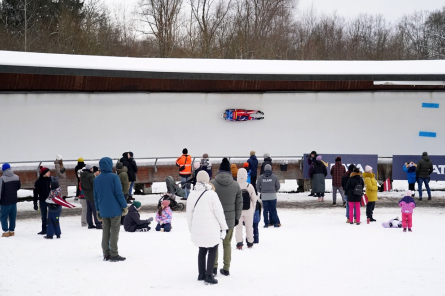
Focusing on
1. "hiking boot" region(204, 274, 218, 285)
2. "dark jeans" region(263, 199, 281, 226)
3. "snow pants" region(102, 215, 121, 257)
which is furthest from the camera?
"dark jeans" region(263, 199, 281, 226)

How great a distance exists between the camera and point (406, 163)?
17.8m

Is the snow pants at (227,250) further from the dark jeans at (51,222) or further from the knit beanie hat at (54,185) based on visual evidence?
the knit beanie hat at (54,185)

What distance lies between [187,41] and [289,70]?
24044mm

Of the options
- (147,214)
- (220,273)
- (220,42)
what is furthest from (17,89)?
(220,42)

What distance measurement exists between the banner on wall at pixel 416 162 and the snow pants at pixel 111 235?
11652mm

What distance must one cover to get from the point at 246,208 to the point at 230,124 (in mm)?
10120

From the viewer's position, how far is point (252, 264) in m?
8.66

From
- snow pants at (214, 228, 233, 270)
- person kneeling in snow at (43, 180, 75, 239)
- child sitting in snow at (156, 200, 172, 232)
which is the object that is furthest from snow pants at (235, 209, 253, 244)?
person kneeling in snow at (43, 180, 75, 239)

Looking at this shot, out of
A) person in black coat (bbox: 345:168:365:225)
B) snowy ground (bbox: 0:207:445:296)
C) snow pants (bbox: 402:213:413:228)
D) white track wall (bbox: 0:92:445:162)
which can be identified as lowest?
snowy ground (bbox: 0:207:445:296)

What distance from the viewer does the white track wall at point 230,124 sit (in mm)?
18094

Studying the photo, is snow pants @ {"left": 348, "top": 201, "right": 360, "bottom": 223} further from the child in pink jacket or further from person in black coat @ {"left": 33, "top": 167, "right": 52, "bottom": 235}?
person in black coat @ {"left": 33, "top": 167, "right": 52, "bottom": 235}

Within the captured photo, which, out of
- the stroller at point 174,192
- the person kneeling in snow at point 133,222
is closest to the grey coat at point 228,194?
the person kneeling in snow at point 133,222

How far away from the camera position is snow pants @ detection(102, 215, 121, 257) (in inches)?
344

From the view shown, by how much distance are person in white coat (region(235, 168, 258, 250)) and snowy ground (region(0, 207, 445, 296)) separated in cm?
24
